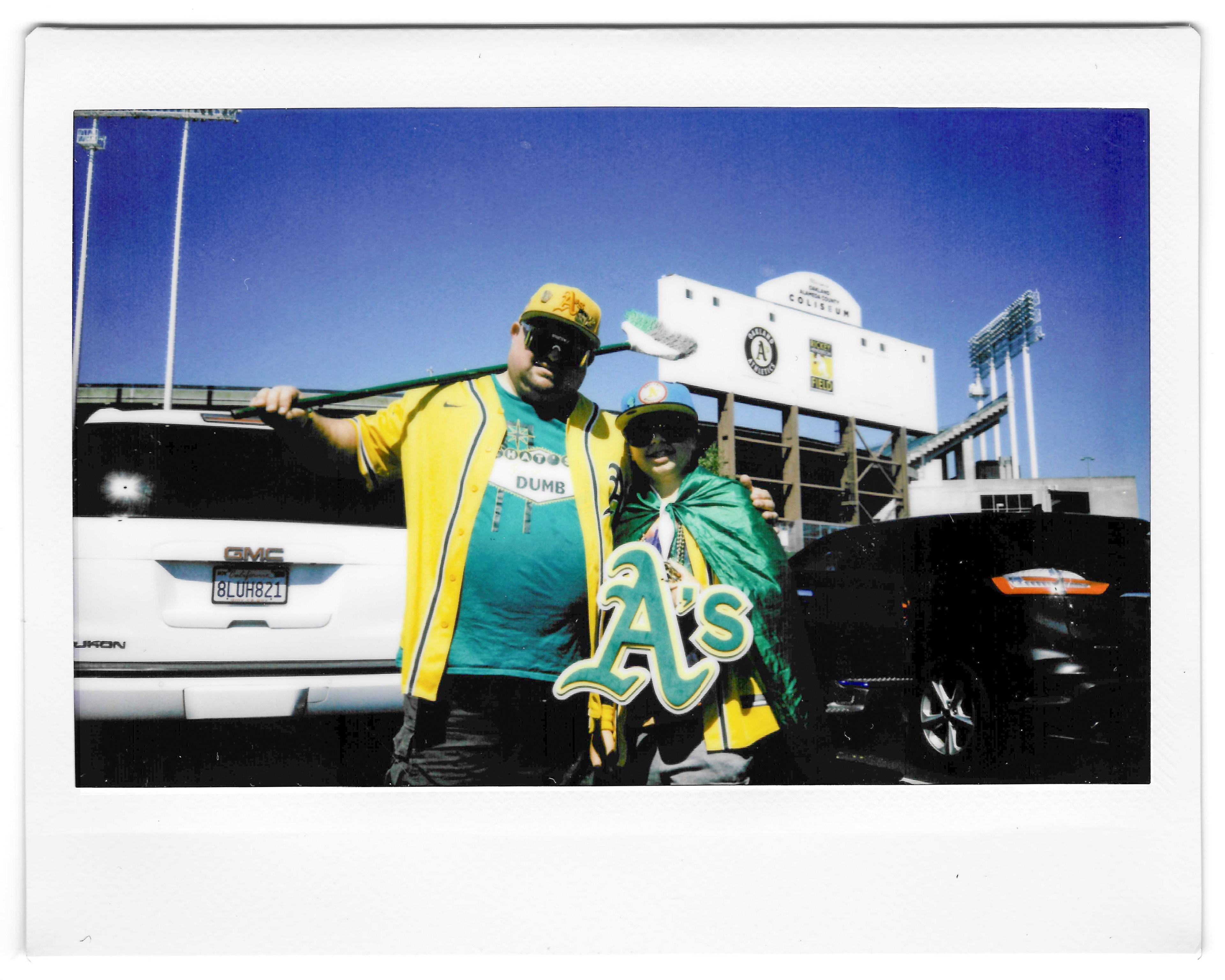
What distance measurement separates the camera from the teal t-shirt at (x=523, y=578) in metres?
3.48

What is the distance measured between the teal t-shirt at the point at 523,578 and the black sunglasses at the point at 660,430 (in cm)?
31

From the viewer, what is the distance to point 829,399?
11.9 feet

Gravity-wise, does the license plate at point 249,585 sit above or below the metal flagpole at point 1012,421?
below

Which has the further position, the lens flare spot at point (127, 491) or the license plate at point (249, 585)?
the lens flare spot at point (127, 491)

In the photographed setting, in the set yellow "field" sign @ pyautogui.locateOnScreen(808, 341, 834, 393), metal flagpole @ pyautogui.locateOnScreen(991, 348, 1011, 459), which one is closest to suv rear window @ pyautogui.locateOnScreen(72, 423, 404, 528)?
yellow "field" sign @ pyautogui.locateOnScreen(808, 341, 834, 393)

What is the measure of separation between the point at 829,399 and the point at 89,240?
294cm

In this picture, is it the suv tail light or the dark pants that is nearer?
the dark pants

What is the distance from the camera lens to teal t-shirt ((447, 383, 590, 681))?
3484 millimetres

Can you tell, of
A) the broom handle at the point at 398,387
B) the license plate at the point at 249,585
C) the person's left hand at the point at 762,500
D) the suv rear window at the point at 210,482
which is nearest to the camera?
the license plate at the point at 249,585

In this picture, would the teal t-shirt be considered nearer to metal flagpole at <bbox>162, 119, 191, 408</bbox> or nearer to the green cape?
the green cape

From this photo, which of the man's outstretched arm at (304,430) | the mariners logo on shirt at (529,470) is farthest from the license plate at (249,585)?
the mariners logo on shirt at (529,470)

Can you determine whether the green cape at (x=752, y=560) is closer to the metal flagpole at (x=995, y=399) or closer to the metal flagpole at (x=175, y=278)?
the metal flagpole at (x=995, y=399)

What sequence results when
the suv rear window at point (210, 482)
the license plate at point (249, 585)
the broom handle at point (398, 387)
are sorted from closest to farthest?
the license plate at point (249, 585), the suv rear window at point (210, 482), the broom handle at point (398, 387)

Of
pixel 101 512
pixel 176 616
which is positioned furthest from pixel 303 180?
pixel 176 616
